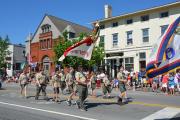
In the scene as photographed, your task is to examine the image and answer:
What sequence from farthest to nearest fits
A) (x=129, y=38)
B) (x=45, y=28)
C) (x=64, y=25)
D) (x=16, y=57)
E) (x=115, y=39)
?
(x=16, y=57) → (x=64, y=25) → (x=45, y=28) → (x=115, y=39) → (x=129, y=38)

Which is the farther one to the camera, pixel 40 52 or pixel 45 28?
pixel 40 52

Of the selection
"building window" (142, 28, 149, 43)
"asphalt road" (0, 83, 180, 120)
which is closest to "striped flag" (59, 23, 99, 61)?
"asphalt road" (0, 83, 180, 120)

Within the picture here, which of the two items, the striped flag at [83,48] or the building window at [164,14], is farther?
the building window at [164,14]

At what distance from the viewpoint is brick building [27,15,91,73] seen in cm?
5100

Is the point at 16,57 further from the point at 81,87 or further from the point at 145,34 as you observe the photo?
the point at 81,87

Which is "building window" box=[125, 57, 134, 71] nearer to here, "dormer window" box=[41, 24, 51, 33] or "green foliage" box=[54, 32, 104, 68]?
"green foliage" box=[54, 32, 104, 68]

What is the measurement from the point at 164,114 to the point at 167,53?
4.47 meters

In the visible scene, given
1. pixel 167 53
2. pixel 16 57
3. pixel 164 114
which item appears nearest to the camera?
pixel 167 53

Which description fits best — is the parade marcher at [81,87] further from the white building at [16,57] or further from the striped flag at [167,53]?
the white building at [16,57]

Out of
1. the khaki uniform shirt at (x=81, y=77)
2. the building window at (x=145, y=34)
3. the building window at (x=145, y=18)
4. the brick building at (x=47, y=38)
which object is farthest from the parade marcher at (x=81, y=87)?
the brick building at (x=47, y=38)

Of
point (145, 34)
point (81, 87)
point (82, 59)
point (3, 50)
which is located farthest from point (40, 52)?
point (81, 87)

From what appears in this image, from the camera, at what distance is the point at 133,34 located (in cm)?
3769

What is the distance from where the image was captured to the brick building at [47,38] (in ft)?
167

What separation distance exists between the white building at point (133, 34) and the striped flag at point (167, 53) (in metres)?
25.6
